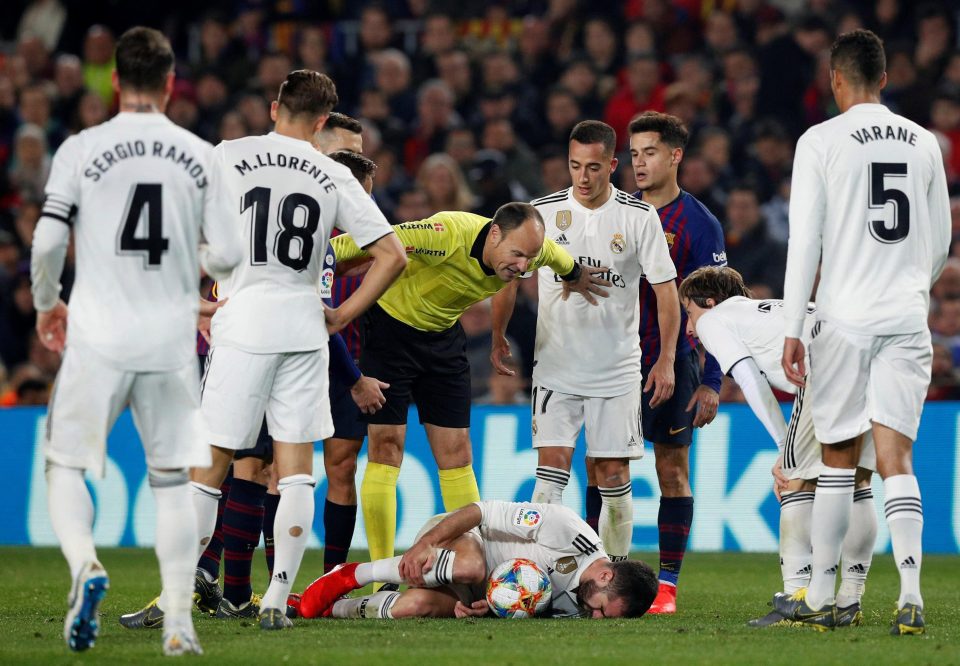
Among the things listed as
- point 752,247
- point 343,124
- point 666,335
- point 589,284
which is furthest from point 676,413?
point 752,247

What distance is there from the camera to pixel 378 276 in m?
6.03

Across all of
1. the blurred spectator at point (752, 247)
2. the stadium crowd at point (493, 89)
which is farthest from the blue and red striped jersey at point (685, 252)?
the blurred spectator at point (752, 247)

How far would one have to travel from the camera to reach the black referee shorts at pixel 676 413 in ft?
26.4

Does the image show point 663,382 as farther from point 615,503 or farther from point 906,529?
point 906,529

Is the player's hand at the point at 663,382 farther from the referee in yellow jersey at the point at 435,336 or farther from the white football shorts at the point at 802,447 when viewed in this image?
the white football shorts at the point at 802,447

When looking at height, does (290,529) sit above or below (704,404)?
below

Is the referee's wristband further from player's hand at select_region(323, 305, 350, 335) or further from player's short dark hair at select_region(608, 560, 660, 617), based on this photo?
player's hand at select_region(323, 305, 350, 335)

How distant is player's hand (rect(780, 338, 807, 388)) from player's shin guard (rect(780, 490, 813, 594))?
30.4 inches

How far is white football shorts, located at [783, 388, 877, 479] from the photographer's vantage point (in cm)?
662

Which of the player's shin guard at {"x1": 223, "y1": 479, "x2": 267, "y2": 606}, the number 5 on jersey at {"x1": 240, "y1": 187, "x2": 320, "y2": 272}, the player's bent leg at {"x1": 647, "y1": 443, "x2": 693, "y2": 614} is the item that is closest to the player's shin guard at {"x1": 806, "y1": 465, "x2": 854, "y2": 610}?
the player's bent leg at {"x1": 647, "y1": 443, "x2": 693, "y2": 614}

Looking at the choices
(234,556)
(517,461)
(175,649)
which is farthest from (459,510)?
(517,461)

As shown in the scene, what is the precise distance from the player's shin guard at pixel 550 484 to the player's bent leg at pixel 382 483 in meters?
0.86

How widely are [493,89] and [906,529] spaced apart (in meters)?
10.1

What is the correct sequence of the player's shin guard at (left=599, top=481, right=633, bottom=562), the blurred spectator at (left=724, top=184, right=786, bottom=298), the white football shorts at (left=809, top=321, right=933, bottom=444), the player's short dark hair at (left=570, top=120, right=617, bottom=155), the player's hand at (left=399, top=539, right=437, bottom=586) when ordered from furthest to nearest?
the blurred spectator at (left=724, top=184, right=786, bottom=298)
the player's shin guard at (left=599, top=481, right=633, bottom=562)
the player's short dark hair at (left=570, top=120, right=617, bottom=155)
the player's hand at (left=399, top=539, right=437, bottom=586)
the white football shorts at (left=809, top=321, right=933, bottom=444)
